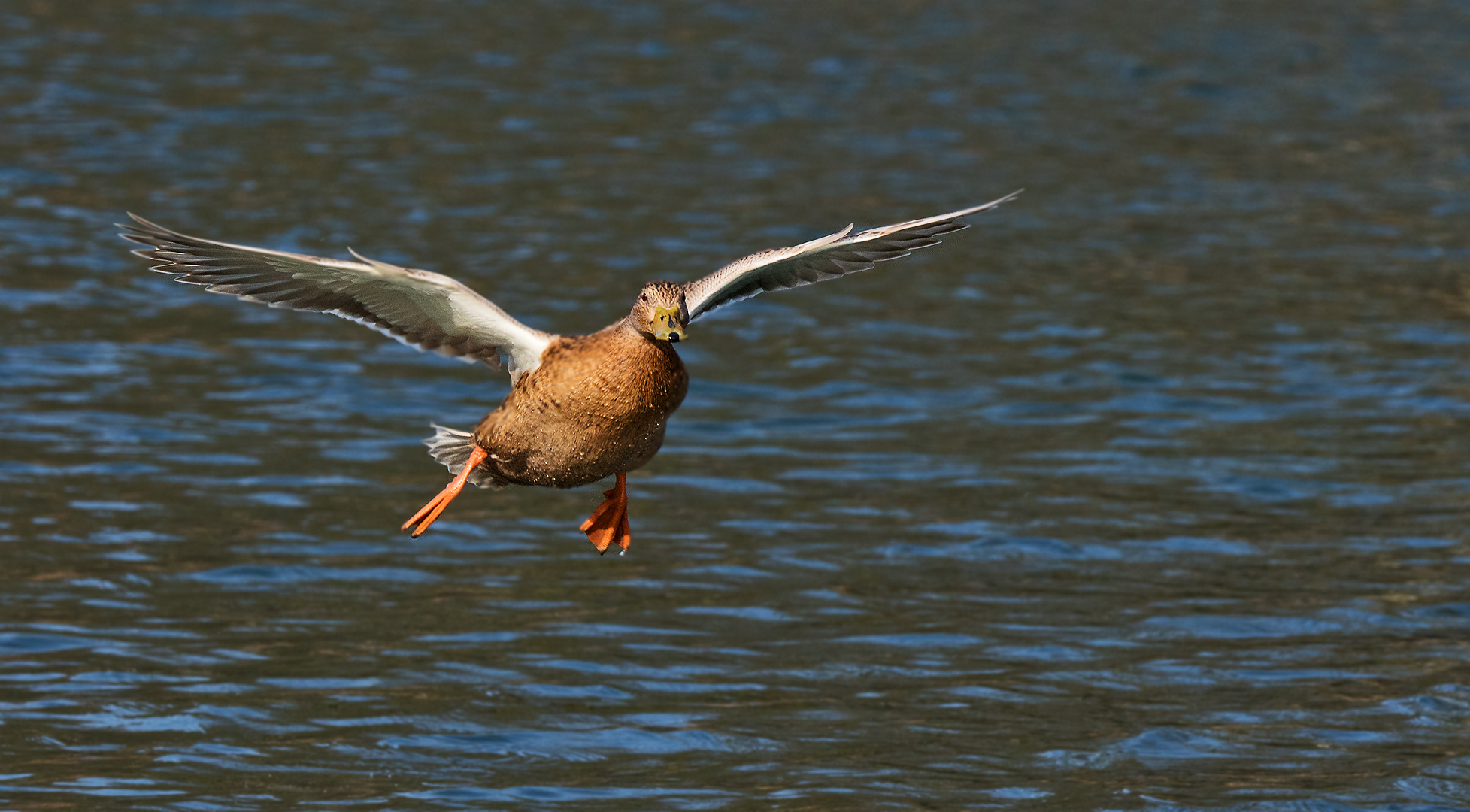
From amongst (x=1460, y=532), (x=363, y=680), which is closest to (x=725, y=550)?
(x=363, y=680)

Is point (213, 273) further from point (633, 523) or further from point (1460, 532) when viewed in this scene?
point (1460, 532)

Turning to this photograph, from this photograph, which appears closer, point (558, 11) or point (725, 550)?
point (725, 550)

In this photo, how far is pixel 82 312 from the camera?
14609 millimetres

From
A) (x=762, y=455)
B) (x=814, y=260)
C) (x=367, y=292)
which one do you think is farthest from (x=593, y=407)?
(x=762, y=455)

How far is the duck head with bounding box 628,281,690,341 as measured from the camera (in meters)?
6.65

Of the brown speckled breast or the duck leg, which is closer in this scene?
the brown speckled breast

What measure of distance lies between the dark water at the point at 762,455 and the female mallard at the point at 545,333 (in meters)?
1.97

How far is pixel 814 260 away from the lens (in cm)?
761

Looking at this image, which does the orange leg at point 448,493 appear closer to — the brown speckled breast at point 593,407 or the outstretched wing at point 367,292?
the brown speckled breast at point 593,407

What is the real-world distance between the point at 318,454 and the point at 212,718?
11.4ft

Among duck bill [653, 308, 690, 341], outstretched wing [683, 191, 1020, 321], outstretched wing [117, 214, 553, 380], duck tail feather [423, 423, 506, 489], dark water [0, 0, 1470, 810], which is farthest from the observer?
dark water [0, 0, 1470, 810]

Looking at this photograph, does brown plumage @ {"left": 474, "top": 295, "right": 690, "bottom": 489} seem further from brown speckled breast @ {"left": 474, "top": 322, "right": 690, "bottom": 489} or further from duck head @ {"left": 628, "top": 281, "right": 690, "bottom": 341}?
duck head @ {"left": 628, "top": 281, "right": 690, "bottom": 341}

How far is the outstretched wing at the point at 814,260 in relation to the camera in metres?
7.03

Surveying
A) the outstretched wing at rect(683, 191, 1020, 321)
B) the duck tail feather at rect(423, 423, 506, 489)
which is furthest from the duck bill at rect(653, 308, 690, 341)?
the duck tail feather at rect(423, 423, 506, 489)
